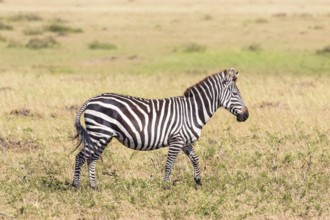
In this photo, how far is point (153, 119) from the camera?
10.4 metres

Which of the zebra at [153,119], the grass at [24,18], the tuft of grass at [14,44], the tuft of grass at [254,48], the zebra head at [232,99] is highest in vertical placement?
the grass at [24,18]

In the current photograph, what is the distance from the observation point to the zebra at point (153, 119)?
10172 millimetres

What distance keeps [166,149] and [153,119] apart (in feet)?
9.58

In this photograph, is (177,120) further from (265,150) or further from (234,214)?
(265,150)

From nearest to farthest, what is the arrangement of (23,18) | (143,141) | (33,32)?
(143,141) → (33,32) → (23,18)

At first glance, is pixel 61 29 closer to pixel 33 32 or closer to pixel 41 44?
pixel 33 32

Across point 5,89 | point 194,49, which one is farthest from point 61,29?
point 5,89

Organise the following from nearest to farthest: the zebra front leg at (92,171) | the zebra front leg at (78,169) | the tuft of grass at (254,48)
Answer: the zebra front leg at (92,171)
the zebra front leg at (78,169)
the tuft of grass at (254,48)

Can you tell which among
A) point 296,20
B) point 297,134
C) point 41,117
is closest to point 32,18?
point 296,20

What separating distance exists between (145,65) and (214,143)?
14.3 metres

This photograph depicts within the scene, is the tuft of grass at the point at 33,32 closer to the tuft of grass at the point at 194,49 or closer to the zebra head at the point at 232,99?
the tuft of grass at the point at 194,49

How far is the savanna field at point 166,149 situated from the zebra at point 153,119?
0.51 meters

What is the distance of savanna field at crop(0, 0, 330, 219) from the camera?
9883 millimetres

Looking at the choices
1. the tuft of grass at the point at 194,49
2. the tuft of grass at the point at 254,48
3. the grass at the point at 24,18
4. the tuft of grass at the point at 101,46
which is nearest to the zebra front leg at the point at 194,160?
the tuft of grass at the point at 194,49
